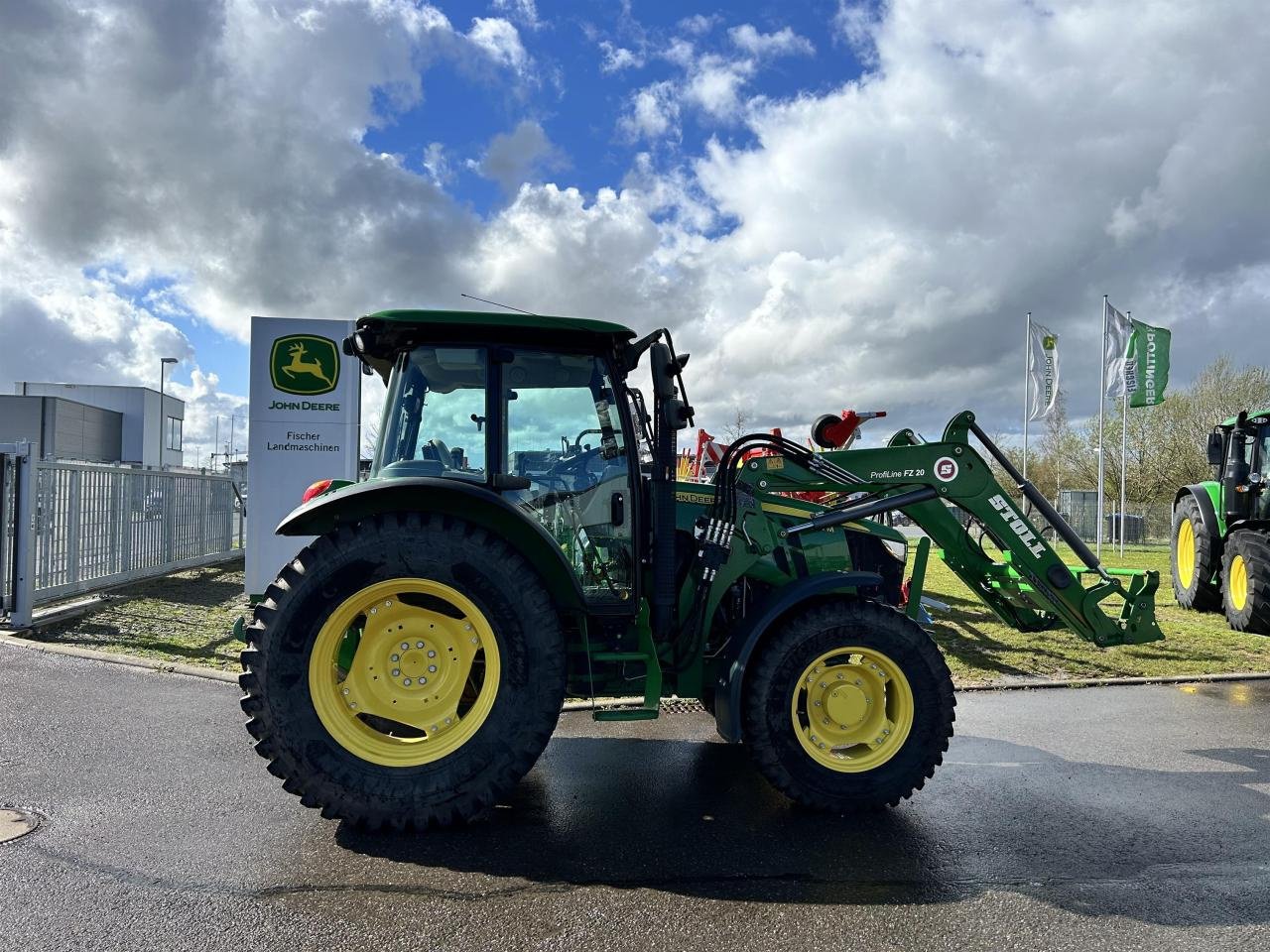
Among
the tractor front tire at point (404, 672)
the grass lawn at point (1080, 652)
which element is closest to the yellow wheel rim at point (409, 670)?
the tractor front tire at point (404, 672)

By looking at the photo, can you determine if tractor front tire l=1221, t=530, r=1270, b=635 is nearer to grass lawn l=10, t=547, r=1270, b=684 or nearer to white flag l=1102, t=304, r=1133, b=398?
grass lawn l=10, t=547, r=1270, b=684

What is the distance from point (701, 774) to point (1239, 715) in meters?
4.19

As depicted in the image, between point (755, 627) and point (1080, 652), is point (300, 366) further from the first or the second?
point (1080, 652)

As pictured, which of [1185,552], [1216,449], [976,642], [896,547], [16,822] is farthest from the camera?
[1185,552]

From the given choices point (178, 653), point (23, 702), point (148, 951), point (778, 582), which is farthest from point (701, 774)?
point (178, 653)

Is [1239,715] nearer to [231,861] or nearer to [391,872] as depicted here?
[391,872]

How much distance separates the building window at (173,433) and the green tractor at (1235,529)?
52.0m

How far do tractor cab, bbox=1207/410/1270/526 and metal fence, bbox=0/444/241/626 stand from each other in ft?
43.3

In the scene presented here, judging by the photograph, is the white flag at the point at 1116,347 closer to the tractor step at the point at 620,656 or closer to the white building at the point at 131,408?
the tractor step at the point at 620,656

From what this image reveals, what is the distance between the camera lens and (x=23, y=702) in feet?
19.0

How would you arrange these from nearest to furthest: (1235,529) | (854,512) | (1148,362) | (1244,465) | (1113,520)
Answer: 1. (854,512)
2. (1244,465)
3. (1235,529)
4. (1148,362)
5. (1113,520)

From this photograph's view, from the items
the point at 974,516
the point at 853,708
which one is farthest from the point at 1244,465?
the point at 853,708

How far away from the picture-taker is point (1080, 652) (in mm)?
8117

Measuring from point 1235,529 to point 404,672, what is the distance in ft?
34.4
